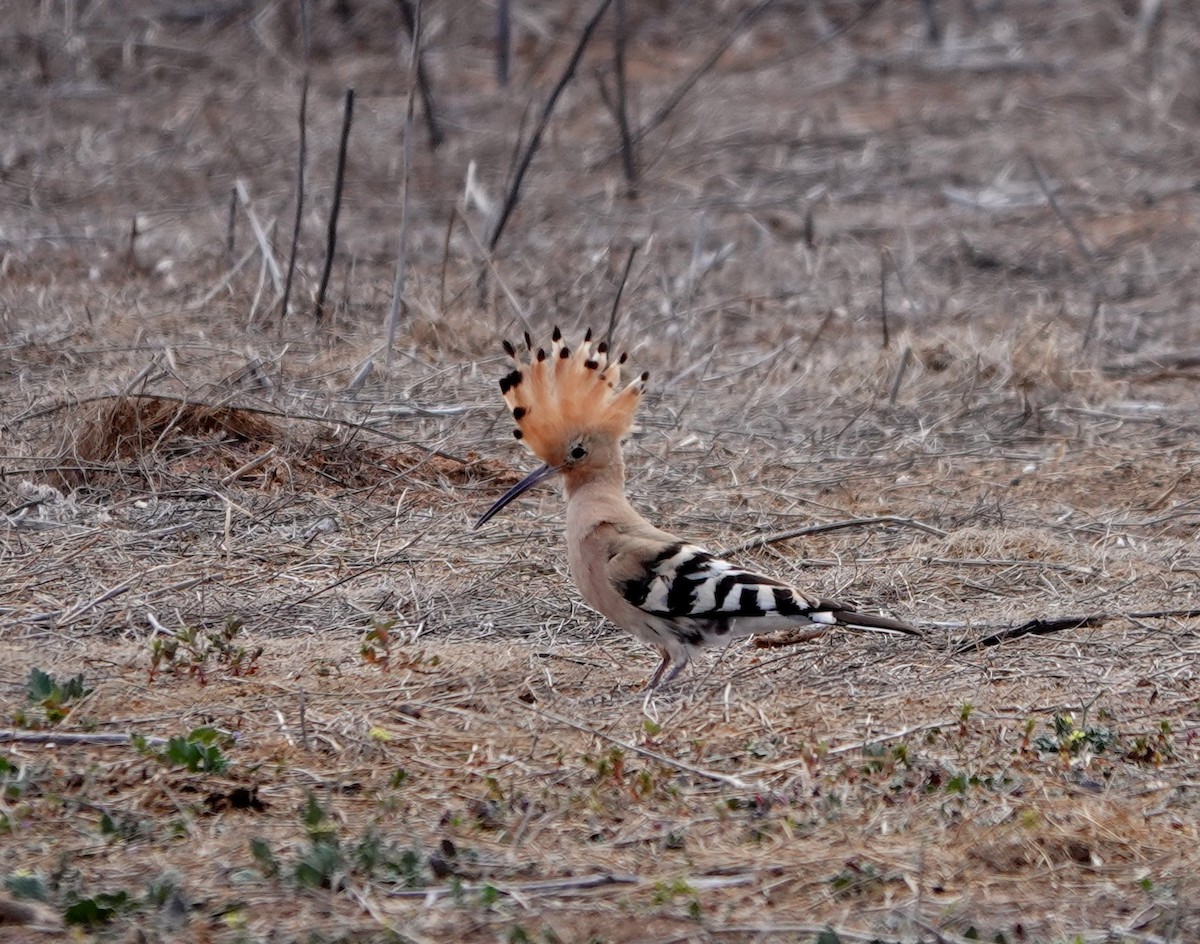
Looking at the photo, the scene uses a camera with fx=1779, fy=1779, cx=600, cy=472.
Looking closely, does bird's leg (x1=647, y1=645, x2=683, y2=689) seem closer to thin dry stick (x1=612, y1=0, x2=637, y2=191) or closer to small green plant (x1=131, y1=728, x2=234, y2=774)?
small green plant (x1=131, y1=728, x2=234, y2=774)

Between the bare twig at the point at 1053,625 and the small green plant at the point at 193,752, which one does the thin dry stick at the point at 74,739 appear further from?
the bare twig at the point at 1053,625

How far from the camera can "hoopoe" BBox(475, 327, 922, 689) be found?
178 inches

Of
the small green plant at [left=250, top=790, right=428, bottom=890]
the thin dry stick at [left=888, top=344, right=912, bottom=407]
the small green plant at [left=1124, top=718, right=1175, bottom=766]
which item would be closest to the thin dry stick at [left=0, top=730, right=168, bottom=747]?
the small green plant at [left=250, top=790, right=428, bottom=890]

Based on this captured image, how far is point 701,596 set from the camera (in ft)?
14.9

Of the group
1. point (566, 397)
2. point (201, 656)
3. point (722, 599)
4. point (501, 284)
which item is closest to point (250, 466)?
point (501, 284)

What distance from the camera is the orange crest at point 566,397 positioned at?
16.4 ft

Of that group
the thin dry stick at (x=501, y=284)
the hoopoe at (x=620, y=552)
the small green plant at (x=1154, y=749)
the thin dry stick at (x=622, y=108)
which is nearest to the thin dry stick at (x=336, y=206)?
the thin dry stick at (x=501, y=284)

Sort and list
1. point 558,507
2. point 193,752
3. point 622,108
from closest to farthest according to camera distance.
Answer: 1. point 193,752
2. point 558,507
3. point 622,108

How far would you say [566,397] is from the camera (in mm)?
5031

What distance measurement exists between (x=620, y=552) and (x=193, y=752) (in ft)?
4.66

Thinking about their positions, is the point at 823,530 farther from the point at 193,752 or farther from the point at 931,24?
the point at 931,24

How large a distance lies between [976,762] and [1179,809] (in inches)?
17.5

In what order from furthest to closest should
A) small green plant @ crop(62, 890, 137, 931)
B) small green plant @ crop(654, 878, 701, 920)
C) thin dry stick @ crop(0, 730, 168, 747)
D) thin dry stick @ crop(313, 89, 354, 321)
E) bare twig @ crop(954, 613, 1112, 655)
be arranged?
1. thin dry stick @ crop(313, 89, 354, 321)
2. bare twig @ crop(954, 613, 1112, 655)
3. thin dry stick @ crop(0, 730, 168, 747)
4. small green plant @ crop(654, 878, 701, 920)
5. small green plant @ crop(62, 890, 137, 931)

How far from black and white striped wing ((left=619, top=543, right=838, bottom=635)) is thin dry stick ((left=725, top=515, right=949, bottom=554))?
3.51 feet
